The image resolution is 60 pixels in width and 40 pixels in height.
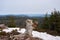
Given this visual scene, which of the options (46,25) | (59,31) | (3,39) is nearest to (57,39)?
(3,39)

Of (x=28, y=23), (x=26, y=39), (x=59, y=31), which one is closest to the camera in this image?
(x=26, y=39)

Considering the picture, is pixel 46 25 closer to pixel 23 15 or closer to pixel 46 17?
pixel 46 17

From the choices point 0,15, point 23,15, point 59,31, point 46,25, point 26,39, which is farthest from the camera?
point 0,15

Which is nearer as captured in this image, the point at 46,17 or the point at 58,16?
the point at 58,16

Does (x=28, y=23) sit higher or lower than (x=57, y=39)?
higher

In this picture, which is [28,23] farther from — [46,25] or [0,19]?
[0,19]

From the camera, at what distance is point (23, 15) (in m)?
20.1

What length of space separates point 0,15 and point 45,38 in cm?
1127

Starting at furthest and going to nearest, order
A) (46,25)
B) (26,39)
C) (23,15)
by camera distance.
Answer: (23,15) < (46,25) < (26,39)

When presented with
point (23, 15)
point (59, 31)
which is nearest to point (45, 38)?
point (59, 31)

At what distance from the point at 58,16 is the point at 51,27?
109cm

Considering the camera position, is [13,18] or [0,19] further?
[0,19]

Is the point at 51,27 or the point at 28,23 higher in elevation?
the point at 28,23

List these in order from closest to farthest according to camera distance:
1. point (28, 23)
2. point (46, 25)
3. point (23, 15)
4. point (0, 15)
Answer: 1. point (28, 23)
2. point (46, 25)
3. point (23, 15)
4. point (0, 15)
